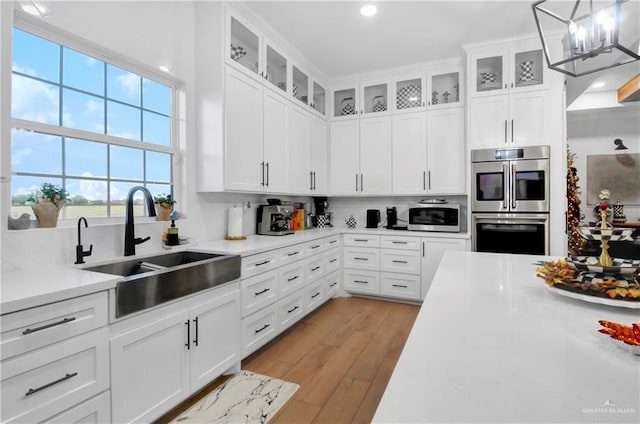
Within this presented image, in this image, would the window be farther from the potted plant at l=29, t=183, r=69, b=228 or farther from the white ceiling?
the white ceiling

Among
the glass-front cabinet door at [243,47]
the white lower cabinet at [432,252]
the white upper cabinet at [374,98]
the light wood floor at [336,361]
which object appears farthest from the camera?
the white upper cabinet at [374,98]

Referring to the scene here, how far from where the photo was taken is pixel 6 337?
1.14m

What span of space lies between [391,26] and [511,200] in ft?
6.95

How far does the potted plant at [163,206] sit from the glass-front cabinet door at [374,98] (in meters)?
2.79

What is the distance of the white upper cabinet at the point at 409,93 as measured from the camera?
3.96 meters

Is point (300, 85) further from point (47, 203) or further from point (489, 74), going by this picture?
point (47, 203)

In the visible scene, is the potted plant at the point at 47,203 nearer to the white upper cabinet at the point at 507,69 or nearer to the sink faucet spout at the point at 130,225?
the sink faucet spout at the point at 130,225

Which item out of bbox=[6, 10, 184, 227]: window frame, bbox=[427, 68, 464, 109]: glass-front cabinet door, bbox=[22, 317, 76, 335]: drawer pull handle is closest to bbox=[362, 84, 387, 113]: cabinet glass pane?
bbox=[427, 68, 464, 109]: glass-front cabinet door

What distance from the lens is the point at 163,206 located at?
243 centimetres

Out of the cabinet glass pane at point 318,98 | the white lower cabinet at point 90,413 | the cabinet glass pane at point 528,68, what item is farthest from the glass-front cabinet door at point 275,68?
the white lower cabinet at point 90,413


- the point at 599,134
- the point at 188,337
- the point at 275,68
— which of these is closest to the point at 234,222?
the point at 188,337

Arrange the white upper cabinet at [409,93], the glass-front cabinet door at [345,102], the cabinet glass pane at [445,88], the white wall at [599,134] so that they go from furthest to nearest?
the white wall at [599,134], the glass-front cabinet door at [345,102], the white upper cabinet at [409,93], the cabinet glass pane at [445,88]

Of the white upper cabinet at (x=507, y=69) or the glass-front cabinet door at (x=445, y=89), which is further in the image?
the glass-front cabinet door at (x=445, y=89)

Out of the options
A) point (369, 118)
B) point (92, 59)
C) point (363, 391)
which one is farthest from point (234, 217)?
point (369, 118)
